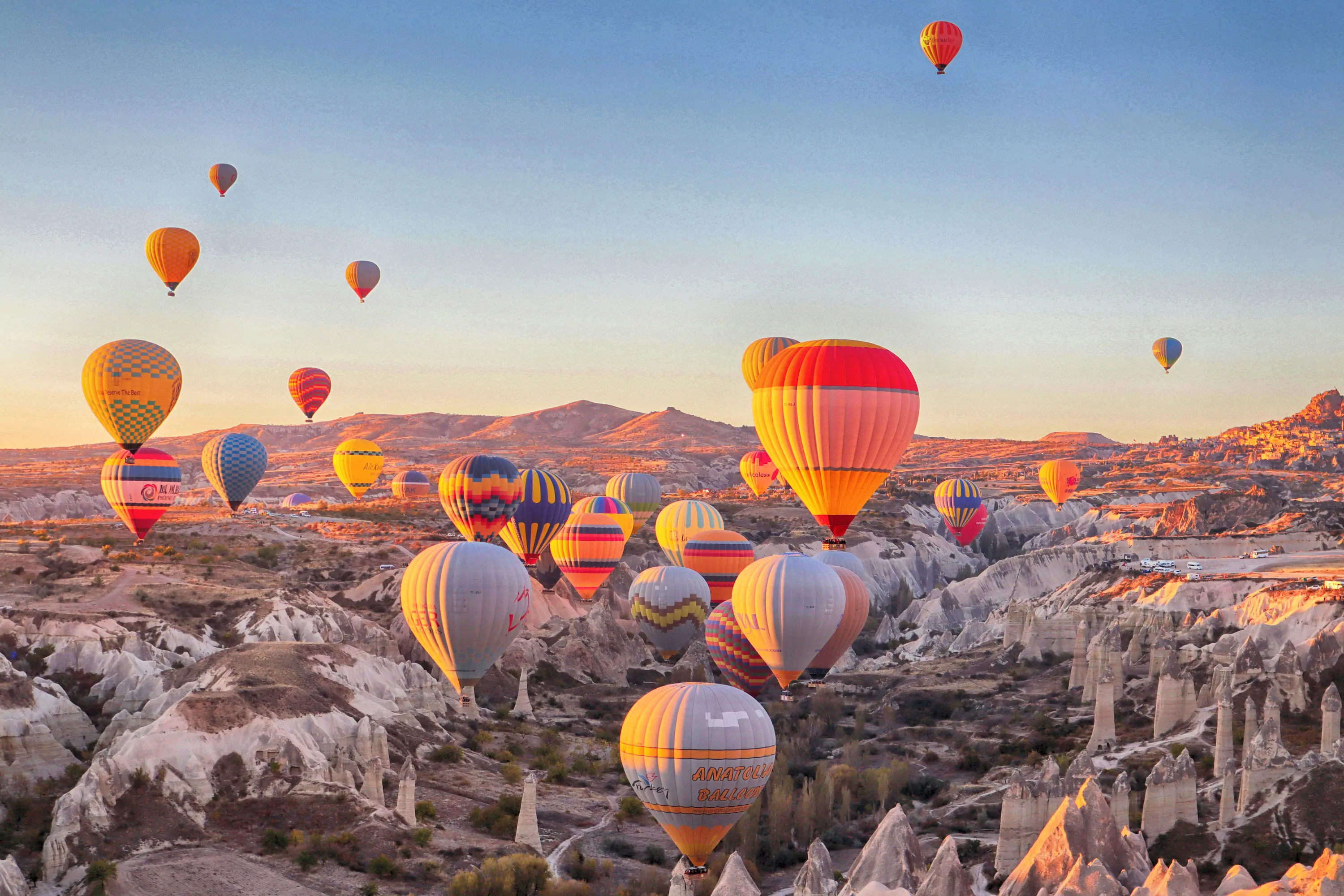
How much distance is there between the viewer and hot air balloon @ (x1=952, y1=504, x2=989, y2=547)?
3775 inches

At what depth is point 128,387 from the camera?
59.2 m

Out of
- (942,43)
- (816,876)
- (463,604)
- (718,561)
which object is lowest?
(816,876)

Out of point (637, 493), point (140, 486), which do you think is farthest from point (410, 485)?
point (140, 486)

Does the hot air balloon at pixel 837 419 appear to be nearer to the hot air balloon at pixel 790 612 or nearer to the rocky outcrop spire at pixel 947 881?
the hot air balloon at pixel 790 612

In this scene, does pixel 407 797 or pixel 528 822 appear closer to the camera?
pixel 407 797

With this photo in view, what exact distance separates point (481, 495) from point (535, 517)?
123 inches

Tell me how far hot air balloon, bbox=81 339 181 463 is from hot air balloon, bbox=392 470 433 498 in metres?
56.7

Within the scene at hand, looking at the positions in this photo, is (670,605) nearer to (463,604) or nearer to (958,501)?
(463,604)

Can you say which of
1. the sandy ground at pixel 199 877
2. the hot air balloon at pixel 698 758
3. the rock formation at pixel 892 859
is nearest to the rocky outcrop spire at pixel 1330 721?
the rock formation at pixel 892 859

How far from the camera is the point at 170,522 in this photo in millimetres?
76625

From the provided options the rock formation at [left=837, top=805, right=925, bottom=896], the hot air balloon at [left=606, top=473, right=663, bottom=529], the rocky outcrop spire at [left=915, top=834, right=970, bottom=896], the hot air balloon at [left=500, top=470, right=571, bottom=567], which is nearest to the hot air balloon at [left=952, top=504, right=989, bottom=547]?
the hot air balloon at [left=606, top=473, right=663, bottom=529]

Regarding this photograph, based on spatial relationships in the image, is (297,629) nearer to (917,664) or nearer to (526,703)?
(526,703)

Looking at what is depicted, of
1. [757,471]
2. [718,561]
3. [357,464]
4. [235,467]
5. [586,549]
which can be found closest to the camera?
[718,561]

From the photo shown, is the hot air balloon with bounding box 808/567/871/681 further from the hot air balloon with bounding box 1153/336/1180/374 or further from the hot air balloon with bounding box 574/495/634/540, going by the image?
the hot air balloon with bounding box 1153/336/1180/374
